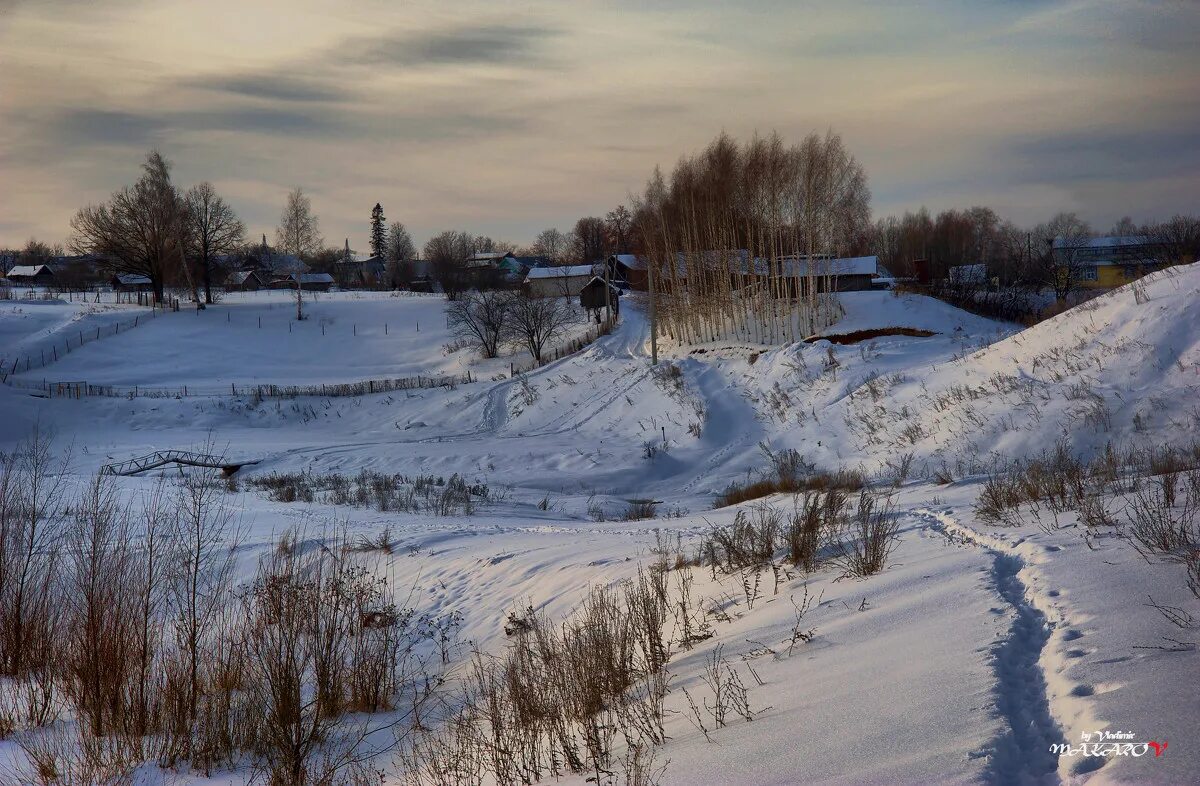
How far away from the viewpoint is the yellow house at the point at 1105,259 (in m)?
56.0

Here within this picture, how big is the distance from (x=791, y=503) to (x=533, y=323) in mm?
41797

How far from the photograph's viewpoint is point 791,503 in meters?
14.4

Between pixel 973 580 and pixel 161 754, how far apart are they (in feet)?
21.7

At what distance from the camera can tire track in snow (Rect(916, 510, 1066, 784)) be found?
12.3ft

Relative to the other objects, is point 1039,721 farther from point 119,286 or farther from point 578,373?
point 119,286

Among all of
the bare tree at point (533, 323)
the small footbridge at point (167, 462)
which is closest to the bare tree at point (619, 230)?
the bare tree at point (533, 323)

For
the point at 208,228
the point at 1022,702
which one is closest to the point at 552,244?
the point at 208,228

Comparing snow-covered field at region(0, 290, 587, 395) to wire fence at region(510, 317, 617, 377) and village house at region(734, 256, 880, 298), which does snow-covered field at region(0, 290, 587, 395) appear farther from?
village house at region(734, 256, 880, 298)

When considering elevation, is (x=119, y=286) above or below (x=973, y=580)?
above

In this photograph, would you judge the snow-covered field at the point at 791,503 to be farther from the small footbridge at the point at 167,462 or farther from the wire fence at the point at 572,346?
the wire fence at the point at 572,346

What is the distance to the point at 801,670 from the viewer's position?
5.45 meters

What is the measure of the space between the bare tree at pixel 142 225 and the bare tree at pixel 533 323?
30.5m

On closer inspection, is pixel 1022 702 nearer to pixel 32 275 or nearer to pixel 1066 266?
pixel 1066 266

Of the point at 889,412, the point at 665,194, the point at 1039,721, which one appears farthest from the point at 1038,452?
the point at 665,194
